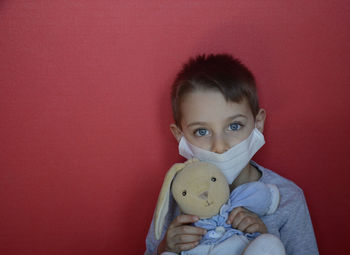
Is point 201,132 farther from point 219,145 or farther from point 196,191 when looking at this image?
point 196,191

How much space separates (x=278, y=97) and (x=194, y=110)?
1.33ft

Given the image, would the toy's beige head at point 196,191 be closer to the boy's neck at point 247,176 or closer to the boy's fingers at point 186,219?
the boy's fingers at point 186,219

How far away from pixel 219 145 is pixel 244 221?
23 cm

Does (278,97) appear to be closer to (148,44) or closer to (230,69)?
(230,69)

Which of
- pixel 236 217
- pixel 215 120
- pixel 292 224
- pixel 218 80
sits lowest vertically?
pixel 292 224

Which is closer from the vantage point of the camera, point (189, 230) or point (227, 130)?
point (189, 230)

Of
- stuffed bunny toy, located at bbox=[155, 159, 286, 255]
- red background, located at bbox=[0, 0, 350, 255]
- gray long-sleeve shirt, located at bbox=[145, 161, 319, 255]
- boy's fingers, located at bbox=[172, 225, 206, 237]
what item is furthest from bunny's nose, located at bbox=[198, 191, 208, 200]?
red background, located at bbox=[0, 0, 350, 255]

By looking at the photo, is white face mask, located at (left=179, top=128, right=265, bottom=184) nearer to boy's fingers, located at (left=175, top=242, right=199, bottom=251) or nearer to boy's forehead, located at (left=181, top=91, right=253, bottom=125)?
boy's forehead, located at (left=181, top=91, right=253, bottom=125)

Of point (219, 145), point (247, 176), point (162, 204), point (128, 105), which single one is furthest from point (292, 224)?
point (128, 105)

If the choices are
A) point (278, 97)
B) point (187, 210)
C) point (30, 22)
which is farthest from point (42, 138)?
point (278, 97)

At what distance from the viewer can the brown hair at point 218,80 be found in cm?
106

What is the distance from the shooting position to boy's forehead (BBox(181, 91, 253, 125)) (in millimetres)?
1037

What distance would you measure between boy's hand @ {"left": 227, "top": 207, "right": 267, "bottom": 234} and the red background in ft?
1.45

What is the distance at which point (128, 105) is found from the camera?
4.29 ft
